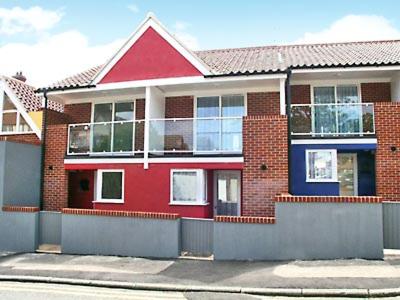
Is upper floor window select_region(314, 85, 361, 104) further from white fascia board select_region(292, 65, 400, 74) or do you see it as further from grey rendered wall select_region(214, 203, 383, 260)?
grey rendered wall select_region(214, 203, 383, 260)

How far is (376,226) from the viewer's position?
30.9 ft

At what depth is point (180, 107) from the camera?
15.2 metres

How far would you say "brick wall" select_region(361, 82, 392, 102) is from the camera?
13922mm

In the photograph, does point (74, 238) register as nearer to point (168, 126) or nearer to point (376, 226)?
point (168, 126)

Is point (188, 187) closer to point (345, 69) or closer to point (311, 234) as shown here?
point (311, 234)

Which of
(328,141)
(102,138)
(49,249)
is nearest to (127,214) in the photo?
(49,249)

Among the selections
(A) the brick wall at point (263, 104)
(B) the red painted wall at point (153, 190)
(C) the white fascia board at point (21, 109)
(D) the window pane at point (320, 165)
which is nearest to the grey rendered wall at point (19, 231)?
(B) the red painted wall at point (153, 190)

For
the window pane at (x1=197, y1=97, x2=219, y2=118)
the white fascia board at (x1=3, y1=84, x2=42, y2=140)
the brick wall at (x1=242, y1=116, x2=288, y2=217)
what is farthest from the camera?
the window pane at (x1=197, y1=97, x2=219, y2=118)

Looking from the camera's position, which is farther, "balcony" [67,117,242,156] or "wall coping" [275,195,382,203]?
"balcony" [67,117,242,156]

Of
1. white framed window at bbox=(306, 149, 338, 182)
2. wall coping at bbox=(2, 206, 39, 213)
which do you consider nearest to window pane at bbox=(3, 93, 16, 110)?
wall coping at bbox=(2, 206, 39, 213)

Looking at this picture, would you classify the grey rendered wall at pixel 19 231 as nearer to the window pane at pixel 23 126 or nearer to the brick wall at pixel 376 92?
the window pane at pixel 23 126

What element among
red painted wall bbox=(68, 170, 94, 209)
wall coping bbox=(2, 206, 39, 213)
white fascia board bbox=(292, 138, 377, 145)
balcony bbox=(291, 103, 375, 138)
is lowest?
wall coping bbox=(2, 206, 39, 213)

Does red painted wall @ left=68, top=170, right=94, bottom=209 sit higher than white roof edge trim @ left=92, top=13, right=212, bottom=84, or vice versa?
white roof edge trim @ left=92, top=13, right=212, bottom=84

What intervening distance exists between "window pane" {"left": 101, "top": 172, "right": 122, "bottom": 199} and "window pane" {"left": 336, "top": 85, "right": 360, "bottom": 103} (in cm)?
→ 861
